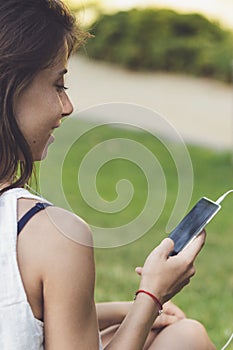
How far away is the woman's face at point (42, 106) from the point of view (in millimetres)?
2021

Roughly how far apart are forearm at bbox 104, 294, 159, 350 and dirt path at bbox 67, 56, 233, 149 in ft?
22.0

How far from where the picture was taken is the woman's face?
2021mm

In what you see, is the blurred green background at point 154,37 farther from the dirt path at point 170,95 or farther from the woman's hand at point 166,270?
the woman's hand at point 166,270

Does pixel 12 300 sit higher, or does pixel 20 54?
pixel 20 54

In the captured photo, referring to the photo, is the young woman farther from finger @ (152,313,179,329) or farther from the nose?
finger @ (152,313,179,329)

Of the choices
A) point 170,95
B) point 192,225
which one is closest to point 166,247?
point 192,225

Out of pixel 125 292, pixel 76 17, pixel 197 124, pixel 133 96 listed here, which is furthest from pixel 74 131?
pixel 133 96

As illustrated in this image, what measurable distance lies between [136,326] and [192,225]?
12.0 inches

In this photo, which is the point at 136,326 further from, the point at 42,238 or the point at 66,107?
the point at 66,107

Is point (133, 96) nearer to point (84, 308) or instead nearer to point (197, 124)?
point (197, 124)

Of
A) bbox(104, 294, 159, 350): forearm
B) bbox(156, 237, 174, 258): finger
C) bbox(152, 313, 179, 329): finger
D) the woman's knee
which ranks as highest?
bbox(156, 237, 174, 258): finger

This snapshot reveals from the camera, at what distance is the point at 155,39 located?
41.8ft

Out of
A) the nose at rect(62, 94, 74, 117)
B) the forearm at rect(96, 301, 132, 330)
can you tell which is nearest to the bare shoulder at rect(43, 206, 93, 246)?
the nose at rect(62, 94, 74, 117)

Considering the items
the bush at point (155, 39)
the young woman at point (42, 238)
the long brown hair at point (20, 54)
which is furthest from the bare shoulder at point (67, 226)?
the bush at point (155, 39)
